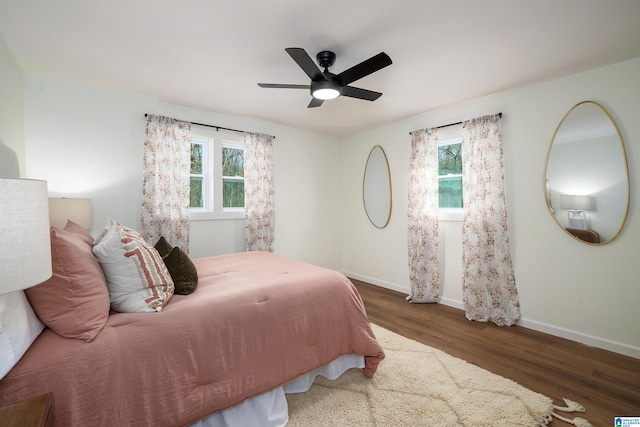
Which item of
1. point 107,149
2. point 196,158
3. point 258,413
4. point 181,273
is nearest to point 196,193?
point 196,158

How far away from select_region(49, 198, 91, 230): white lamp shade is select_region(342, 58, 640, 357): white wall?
13.0 feet

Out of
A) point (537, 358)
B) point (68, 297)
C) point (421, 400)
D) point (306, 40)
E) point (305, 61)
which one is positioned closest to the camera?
point (68, 297)

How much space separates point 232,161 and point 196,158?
1.54 feet

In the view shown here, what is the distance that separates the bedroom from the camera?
2.43 meters

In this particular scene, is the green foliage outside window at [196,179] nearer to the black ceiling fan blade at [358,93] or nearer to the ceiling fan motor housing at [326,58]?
the ceiling fan motor housing at [326,58]

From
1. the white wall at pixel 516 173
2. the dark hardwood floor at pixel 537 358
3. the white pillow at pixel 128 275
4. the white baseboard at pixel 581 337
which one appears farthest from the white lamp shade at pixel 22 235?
the white baseboard at pixel 581 337

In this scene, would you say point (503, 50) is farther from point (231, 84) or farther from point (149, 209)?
point (149, 209)

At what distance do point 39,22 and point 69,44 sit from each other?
27 centimetres

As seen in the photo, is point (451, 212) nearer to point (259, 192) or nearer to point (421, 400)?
point (421, 400)

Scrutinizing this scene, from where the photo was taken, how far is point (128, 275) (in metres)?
1.50

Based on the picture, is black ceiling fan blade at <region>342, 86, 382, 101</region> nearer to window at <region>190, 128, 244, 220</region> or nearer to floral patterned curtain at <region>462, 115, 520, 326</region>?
floral patterned curtain at <region>462, 115, 520, 326</region>

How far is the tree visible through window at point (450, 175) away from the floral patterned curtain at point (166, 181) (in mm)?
3277

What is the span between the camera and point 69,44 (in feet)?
7.10

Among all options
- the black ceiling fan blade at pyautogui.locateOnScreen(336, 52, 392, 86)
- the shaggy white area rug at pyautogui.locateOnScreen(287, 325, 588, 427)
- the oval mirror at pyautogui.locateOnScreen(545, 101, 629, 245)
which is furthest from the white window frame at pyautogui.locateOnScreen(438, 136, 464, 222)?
the black ceiling fan blade at pyautogui.locateOnScreen(336, 52, 392, 86)
